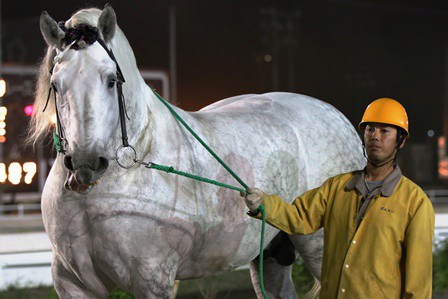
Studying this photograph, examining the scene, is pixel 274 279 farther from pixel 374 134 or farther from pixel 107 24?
pixel 107 24

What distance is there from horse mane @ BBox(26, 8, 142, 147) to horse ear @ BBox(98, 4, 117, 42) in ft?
0.13

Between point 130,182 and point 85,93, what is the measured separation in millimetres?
506

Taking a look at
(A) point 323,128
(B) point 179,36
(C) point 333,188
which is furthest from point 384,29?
(C) point 333,188

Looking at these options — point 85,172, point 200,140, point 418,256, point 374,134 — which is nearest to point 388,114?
point 374,134

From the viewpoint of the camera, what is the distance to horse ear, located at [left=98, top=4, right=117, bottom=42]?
3.04m

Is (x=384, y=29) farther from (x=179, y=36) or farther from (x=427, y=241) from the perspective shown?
(x=427, y=241)

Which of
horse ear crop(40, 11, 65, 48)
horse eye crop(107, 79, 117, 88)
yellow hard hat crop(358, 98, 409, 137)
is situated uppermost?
horse ear crop(40, 11, 65, 48)

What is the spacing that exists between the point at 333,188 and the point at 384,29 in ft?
90.6

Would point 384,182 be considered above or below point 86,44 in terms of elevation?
below

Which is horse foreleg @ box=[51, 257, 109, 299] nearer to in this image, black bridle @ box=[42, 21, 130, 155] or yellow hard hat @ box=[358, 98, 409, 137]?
black bridle @ box=[42, 21, 130, 155]

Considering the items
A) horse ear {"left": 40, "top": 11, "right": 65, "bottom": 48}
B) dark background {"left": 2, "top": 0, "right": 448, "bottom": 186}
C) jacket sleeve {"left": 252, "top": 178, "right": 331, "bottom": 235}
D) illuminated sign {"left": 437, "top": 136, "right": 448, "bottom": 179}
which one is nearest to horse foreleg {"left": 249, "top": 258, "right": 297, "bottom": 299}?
jacket sleeve {"left": 252, "top": 178, "right": 331, "bottom": 235}

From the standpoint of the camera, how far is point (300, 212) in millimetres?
2953

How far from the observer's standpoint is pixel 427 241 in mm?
2605

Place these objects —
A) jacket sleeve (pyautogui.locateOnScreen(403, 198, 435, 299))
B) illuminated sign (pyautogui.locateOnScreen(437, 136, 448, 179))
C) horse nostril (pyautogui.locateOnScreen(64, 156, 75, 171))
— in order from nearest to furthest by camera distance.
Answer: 1. jacket sleeve (pyautogui.locateOnScreen(403, 198, 435, 299))
2. horse nostril (pyautogui.locateOnScreen(64, 156, 75, 171))
3. illuminated sign (pyautogui.locateOnScreen(437, 136, 448, 179))
